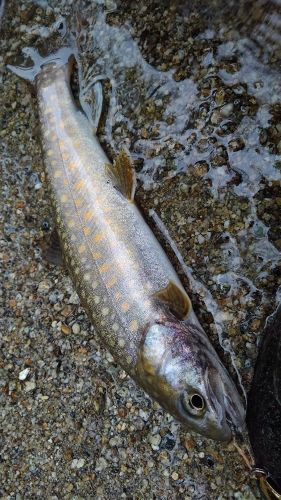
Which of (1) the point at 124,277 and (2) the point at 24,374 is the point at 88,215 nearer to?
(1) the point at 124,277

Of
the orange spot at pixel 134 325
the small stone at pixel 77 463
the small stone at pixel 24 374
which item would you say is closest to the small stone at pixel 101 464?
the small stone at pixel 77 463

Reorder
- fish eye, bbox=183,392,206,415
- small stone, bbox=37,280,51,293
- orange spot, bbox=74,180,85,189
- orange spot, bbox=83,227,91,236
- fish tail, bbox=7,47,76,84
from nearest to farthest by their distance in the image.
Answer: fish eye, bbox=183,392,206,415 → orange spot, bbox=83,227,91,236 → orange spot, bbox=74,180,85,189 → small stone, bbox=37,280,51,293 → fish tail, bbox=7,47,76,84

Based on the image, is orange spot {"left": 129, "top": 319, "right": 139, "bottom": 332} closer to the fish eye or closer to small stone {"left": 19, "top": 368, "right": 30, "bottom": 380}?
the fish eye

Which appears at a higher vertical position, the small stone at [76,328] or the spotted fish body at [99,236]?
the spotted fish body at [99,236]

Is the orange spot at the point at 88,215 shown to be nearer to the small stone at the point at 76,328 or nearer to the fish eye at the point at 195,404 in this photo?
the small stone at the point at 76,328

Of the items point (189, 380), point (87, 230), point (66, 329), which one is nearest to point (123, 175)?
point (87, 230)

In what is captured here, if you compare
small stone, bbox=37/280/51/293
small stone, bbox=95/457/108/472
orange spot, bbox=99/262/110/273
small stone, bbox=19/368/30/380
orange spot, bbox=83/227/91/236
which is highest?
orange spot, bbox=83/227/91/236

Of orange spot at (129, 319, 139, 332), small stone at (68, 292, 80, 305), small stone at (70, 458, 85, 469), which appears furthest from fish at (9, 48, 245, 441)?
small stone at (70, 458, 85, 469)
